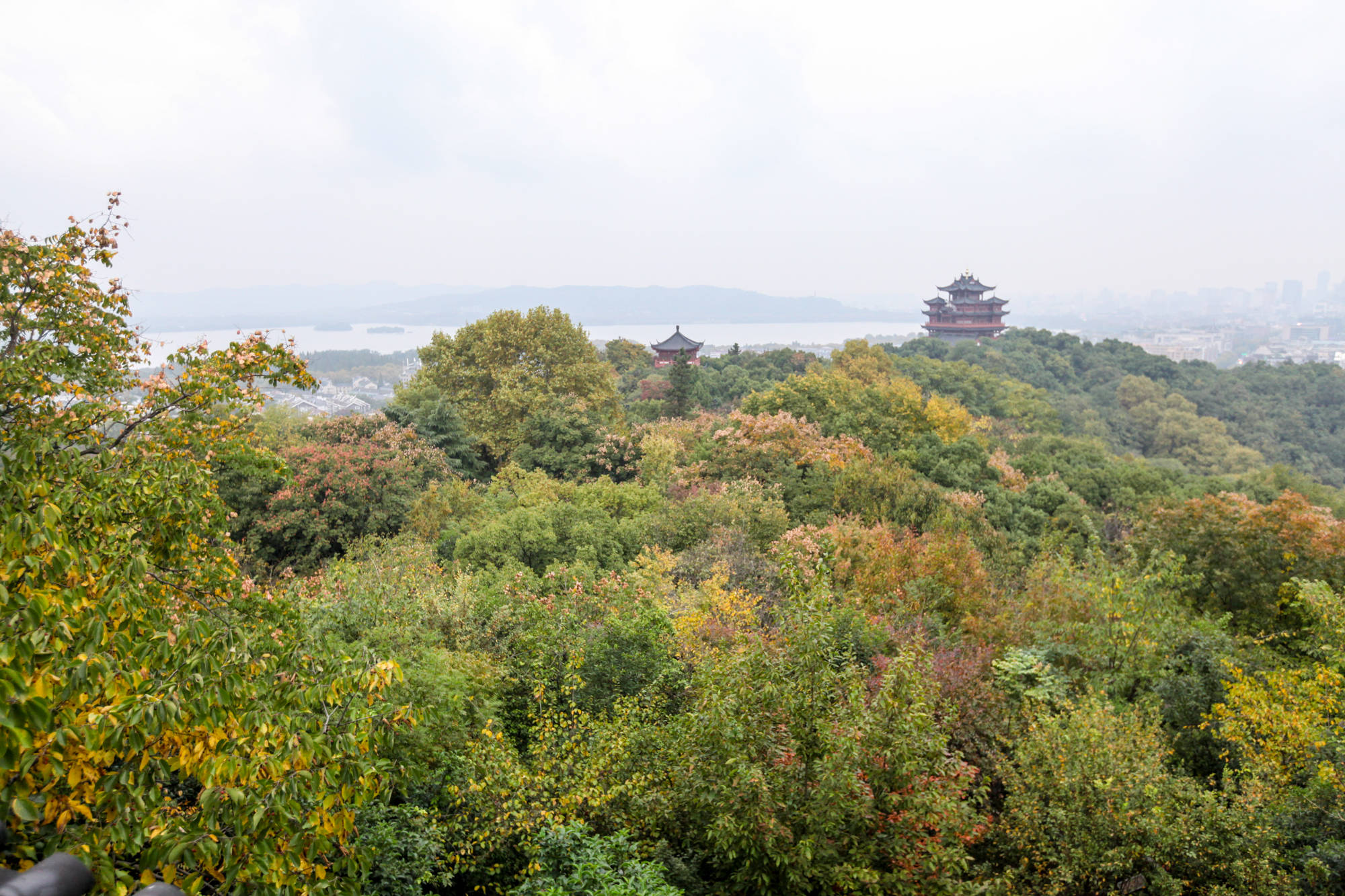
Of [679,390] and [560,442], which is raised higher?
[679,390]

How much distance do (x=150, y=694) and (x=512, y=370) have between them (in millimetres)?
19589

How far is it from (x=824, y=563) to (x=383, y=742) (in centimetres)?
341

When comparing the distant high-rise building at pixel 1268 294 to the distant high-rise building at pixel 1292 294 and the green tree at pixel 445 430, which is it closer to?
the distant high-rise building at pixel 1292 294

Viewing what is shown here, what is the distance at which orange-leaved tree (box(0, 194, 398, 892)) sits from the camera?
2.38m

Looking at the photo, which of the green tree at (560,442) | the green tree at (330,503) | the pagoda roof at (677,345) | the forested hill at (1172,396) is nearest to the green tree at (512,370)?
the green tree at (560,442)

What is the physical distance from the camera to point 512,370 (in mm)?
21656

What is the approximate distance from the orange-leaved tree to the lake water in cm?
4923

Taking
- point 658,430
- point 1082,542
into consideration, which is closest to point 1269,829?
point 1082,542

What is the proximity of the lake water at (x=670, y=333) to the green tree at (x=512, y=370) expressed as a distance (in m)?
30.3

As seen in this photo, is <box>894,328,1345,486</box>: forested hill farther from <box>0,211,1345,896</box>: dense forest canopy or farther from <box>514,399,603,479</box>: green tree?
<box>0,211,1345,896</box>: dense forest canopy

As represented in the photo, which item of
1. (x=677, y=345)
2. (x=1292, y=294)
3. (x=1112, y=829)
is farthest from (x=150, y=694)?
(x=1292, y=294)

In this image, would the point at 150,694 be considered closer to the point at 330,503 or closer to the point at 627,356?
the point at 330,503

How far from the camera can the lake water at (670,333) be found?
241ft

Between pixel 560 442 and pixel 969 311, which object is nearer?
pixel 560 442
